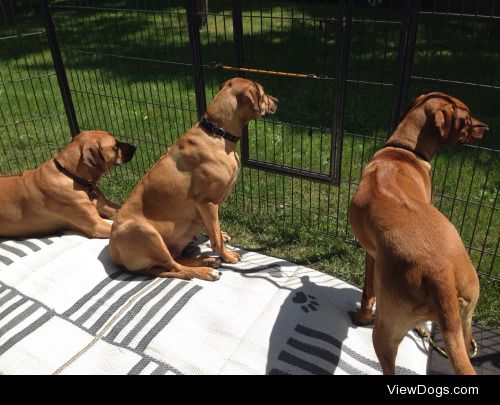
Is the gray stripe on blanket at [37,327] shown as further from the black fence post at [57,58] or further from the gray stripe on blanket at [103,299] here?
the black fence post at [57,58]

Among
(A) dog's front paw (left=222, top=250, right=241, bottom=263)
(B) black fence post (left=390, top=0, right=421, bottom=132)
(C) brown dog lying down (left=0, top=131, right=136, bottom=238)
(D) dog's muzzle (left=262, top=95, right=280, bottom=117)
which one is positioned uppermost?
(B) black fence post (left=390, top=0, right=421, bottom=132)

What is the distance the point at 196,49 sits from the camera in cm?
455

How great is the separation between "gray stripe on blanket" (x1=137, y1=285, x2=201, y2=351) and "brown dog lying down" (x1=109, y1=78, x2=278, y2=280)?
0.92 feet

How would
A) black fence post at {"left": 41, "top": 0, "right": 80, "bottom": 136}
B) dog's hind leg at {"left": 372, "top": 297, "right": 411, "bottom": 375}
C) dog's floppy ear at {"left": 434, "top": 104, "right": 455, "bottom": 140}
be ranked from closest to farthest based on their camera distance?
1. dog's hind leg at {"left": 372, "top": 297, "right": 411, "bottom": 375}
2. dog's floppy ear at {"left": 434, "top": 104, "right": 455, "bottom": 140}
3. black fence post at {"left": 41, "top": 0, "right": 80, "bottom": 136}

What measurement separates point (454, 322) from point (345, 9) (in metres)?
2.62

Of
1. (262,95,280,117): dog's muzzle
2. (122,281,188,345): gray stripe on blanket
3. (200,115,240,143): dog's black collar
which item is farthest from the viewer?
(262,95,280,117): dog's muzzle

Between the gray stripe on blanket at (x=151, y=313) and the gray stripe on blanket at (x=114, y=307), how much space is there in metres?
0.29

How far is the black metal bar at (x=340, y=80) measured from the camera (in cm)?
369

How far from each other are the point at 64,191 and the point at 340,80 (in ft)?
10.0

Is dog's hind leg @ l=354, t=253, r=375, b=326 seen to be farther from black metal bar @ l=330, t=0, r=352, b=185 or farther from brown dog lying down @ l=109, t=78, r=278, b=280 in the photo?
brown dog lying down @ l=109, t=78, r=278, b=280

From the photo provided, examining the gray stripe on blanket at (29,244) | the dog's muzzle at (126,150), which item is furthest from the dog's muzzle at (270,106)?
the gray stripe on blanket at (29,244)

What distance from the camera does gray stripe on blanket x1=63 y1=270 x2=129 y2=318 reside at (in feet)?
12.4

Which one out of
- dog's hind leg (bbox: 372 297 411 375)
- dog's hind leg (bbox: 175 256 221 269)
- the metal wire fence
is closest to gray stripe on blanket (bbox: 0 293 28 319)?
dog's hind leg (bbox: 175 256 221 269)
